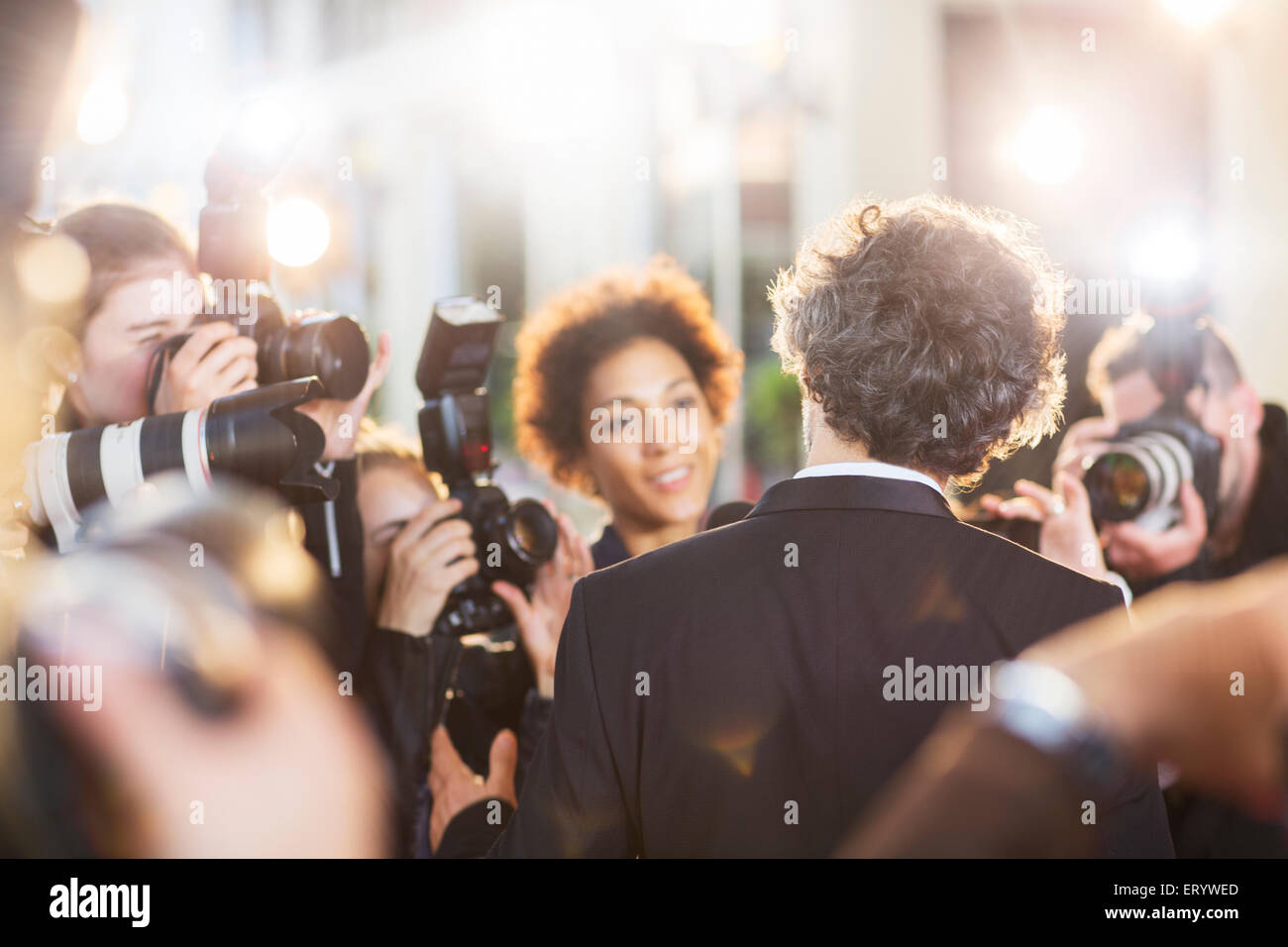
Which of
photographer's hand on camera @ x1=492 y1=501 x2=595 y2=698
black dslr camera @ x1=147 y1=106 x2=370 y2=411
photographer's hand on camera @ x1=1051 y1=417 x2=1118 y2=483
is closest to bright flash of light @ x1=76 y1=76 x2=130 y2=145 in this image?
black dslr camera @ x1=147 y1=106 x2=370 y2=411

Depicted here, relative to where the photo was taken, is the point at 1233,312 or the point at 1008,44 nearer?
the point at 1233,312

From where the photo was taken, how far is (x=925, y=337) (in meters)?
1.23

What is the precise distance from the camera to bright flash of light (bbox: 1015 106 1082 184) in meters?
5.04

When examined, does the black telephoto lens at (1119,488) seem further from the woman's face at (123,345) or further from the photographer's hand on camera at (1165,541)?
the woman's face at (123,345)

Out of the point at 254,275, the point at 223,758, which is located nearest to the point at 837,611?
the point at 223,758

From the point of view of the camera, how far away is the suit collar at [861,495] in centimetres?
118

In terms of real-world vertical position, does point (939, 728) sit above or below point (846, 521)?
below

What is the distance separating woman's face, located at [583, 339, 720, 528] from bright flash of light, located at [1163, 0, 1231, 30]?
349cm

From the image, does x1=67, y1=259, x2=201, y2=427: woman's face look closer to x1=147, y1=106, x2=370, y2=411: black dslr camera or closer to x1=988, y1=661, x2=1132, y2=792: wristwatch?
x1=147, y1=106, x2=370, y2=411: black dslr camera

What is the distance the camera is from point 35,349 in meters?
1.56

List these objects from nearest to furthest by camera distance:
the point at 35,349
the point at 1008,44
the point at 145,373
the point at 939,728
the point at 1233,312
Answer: the point at 939,728
the point at 35,349
the point at 145,373
the point at 1233,312
the point at 1008,44

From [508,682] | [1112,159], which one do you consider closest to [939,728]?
[508,682]
